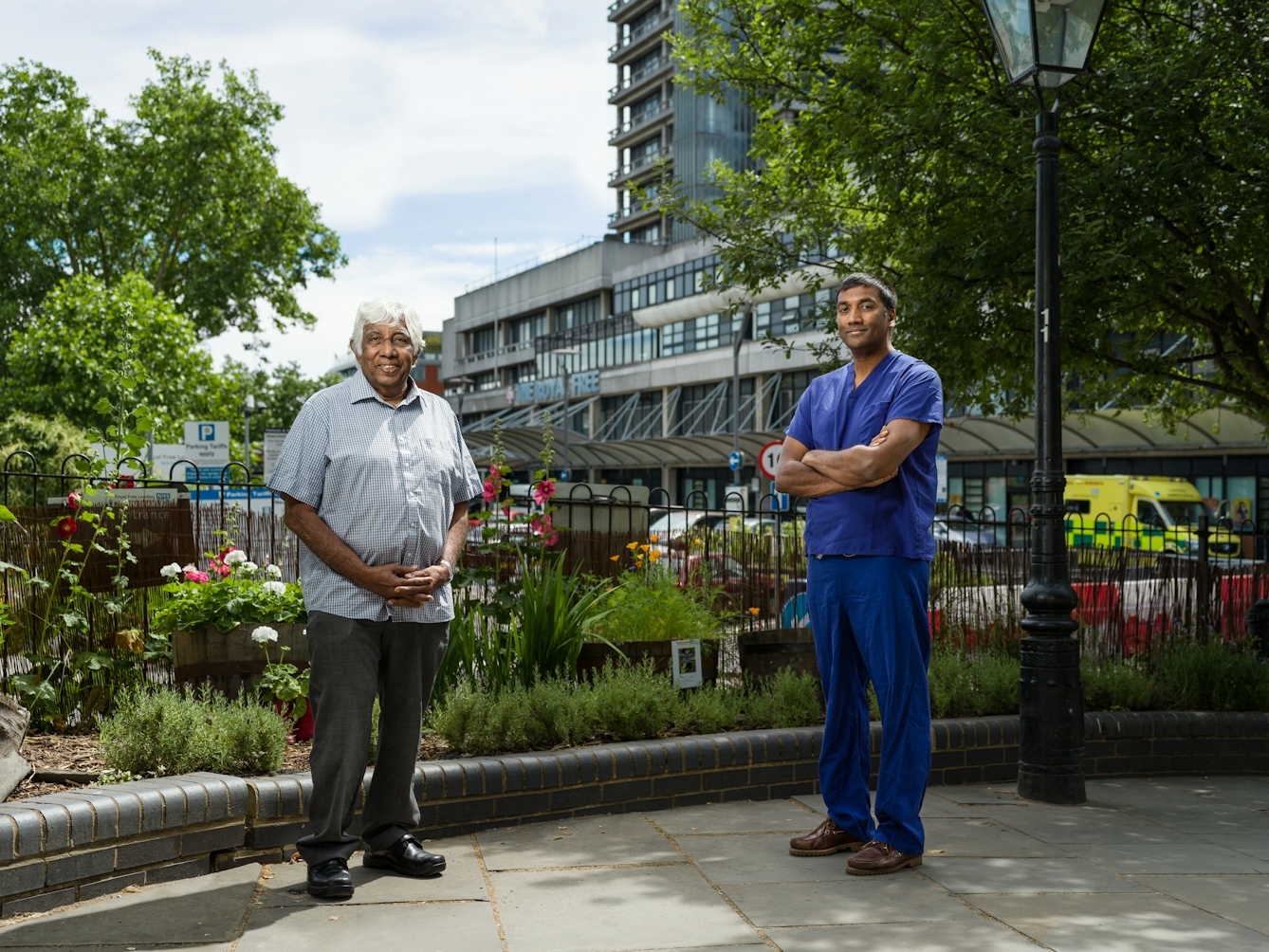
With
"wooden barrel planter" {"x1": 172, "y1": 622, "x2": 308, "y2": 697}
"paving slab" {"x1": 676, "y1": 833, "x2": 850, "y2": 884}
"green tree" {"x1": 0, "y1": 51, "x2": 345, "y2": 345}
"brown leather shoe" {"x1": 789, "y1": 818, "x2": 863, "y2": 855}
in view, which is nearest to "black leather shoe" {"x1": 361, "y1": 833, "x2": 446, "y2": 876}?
"paving slab" {"x1": 676, "y1": 833, "x2": 850, "y2": 884}

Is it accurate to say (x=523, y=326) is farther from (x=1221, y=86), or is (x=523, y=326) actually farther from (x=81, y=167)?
(x=1221, y=86)

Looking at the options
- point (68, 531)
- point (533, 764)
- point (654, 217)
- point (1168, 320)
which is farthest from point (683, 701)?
point (654, 217)

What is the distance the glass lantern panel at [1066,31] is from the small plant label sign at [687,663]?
343 centimetres

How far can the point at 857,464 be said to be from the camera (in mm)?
4316

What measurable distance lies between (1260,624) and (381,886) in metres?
6.98

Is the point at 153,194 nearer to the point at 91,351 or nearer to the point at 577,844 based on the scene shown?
the point at 91,351

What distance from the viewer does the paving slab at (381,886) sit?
396 centimetres

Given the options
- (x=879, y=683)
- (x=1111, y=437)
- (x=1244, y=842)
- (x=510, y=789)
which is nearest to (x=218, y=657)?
(x=510, y=789)

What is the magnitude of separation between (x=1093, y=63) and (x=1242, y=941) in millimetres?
7866

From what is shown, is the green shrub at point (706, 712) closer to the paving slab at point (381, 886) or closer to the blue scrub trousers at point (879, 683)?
the blue scrub trousers at point (879, 683)

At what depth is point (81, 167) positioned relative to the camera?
39312mm

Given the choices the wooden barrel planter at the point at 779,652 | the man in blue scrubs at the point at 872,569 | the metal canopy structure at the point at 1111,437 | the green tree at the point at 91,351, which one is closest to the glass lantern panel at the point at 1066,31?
the man in blue scrubs at the point at 872,569

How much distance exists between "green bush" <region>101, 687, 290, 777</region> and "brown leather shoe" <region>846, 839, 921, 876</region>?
2.21 metres

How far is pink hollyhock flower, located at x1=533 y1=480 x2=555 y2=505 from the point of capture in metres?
6.66
